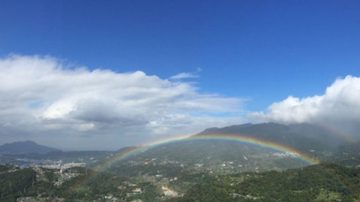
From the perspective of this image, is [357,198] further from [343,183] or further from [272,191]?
[272,191]

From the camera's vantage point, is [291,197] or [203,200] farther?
[203,200]

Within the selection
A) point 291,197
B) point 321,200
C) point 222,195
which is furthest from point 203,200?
point 321,200

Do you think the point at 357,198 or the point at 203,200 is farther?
the point at 203,200

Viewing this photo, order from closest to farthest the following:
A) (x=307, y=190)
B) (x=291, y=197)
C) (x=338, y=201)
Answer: (x=338, y=201), (x=291, y=197), (x=307, y=190)

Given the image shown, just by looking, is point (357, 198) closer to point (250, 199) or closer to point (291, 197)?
point (291, 197)

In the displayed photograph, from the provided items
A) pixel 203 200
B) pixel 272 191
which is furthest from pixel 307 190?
pixel 203 200

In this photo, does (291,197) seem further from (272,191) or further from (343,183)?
(343,183)

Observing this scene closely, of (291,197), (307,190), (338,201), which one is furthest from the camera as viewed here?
(307,190)
